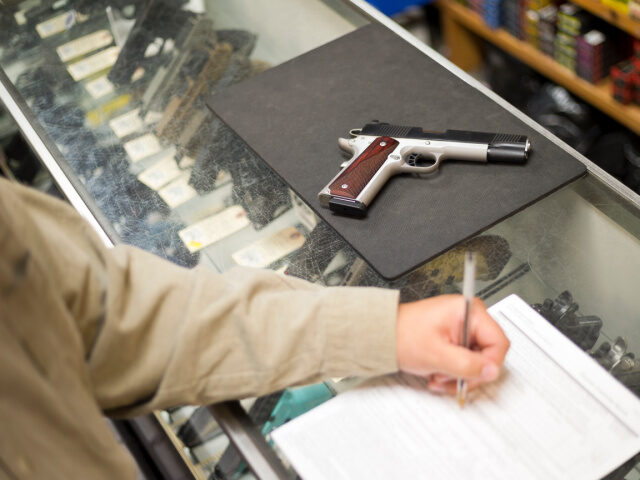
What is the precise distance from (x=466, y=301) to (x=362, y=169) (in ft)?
1.25

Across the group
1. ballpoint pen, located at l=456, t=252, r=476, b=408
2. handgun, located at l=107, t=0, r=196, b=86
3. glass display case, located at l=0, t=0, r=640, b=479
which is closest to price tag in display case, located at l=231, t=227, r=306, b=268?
glass display case, located at l=0, t=0, r=640, b=479

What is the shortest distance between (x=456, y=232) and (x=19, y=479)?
0.64 meters

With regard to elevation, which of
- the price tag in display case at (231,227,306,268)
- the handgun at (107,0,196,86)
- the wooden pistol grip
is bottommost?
the price tag in display case at (231,227,306,268)

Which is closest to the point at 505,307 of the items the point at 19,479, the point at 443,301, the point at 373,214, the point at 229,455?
the point at 443,301

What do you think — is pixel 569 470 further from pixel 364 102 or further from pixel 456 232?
pixel 364 102

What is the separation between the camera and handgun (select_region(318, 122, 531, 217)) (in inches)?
41.7

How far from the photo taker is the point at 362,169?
108 centimetres

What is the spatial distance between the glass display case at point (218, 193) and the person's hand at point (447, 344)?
0.10m

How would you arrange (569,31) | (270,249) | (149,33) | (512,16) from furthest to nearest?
(512,16) → (569,31) → (149,33) → (270,249)

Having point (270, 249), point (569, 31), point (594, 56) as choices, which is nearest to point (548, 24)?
point (569, 31)

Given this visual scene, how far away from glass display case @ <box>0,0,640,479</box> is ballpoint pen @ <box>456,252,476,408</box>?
0.14 m

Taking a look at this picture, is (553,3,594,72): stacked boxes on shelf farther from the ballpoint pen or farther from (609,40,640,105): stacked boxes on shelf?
the ballpoint pen

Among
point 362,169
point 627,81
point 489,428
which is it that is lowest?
point 627,81

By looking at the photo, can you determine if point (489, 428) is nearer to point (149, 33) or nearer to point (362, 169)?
point (362, 169)
